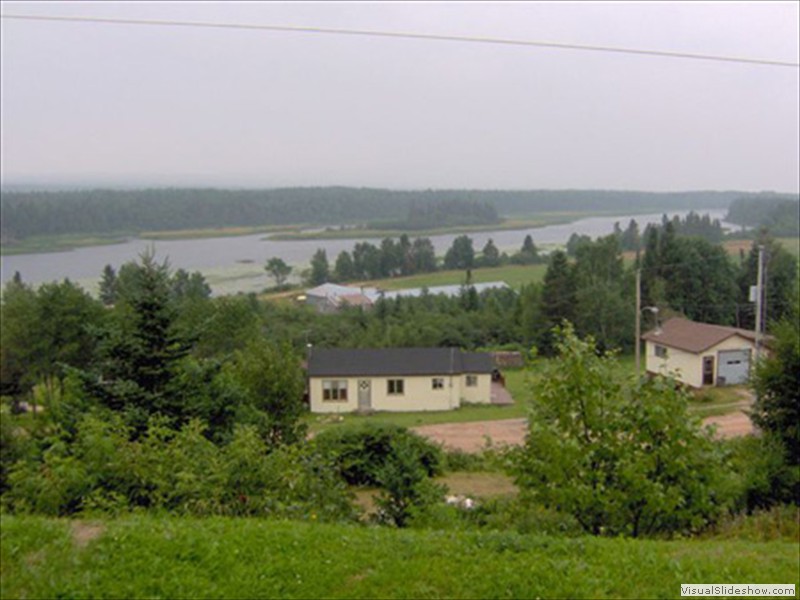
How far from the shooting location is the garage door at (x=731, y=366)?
2264 cm

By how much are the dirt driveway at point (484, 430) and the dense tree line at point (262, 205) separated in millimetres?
21466

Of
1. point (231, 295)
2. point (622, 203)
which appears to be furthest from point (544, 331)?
point (622, 203)

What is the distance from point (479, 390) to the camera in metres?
22.7

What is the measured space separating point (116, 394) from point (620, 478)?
6.52 meters

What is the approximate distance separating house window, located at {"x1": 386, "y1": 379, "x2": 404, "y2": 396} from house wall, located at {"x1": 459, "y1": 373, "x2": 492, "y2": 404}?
1.99m

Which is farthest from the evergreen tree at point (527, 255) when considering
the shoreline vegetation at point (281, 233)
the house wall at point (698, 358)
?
the house wall at point (698, 358)

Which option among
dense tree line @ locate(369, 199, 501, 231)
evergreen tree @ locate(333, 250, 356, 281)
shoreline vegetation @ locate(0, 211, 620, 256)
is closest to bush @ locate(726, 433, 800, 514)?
shoreline vegetation @ locate(0, 211, 620, 256)

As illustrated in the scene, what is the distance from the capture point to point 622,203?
212 ft

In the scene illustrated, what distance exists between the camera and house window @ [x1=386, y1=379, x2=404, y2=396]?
73.2 feet

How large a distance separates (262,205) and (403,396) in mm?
26429

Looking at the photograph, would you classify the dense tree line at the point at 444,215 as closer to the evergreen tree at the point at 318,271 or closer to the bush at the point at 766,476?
the evergreen tree at the point at 318,271

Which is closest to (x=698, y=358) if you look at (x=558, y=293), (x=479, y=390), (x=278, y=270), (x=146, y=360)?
(x=479, y=390)

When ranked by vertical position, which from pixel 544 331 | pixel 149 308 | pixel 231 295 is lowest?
pixel 544 331

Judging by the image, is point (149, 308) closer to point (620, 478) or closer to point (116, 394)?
point (116, 394)
